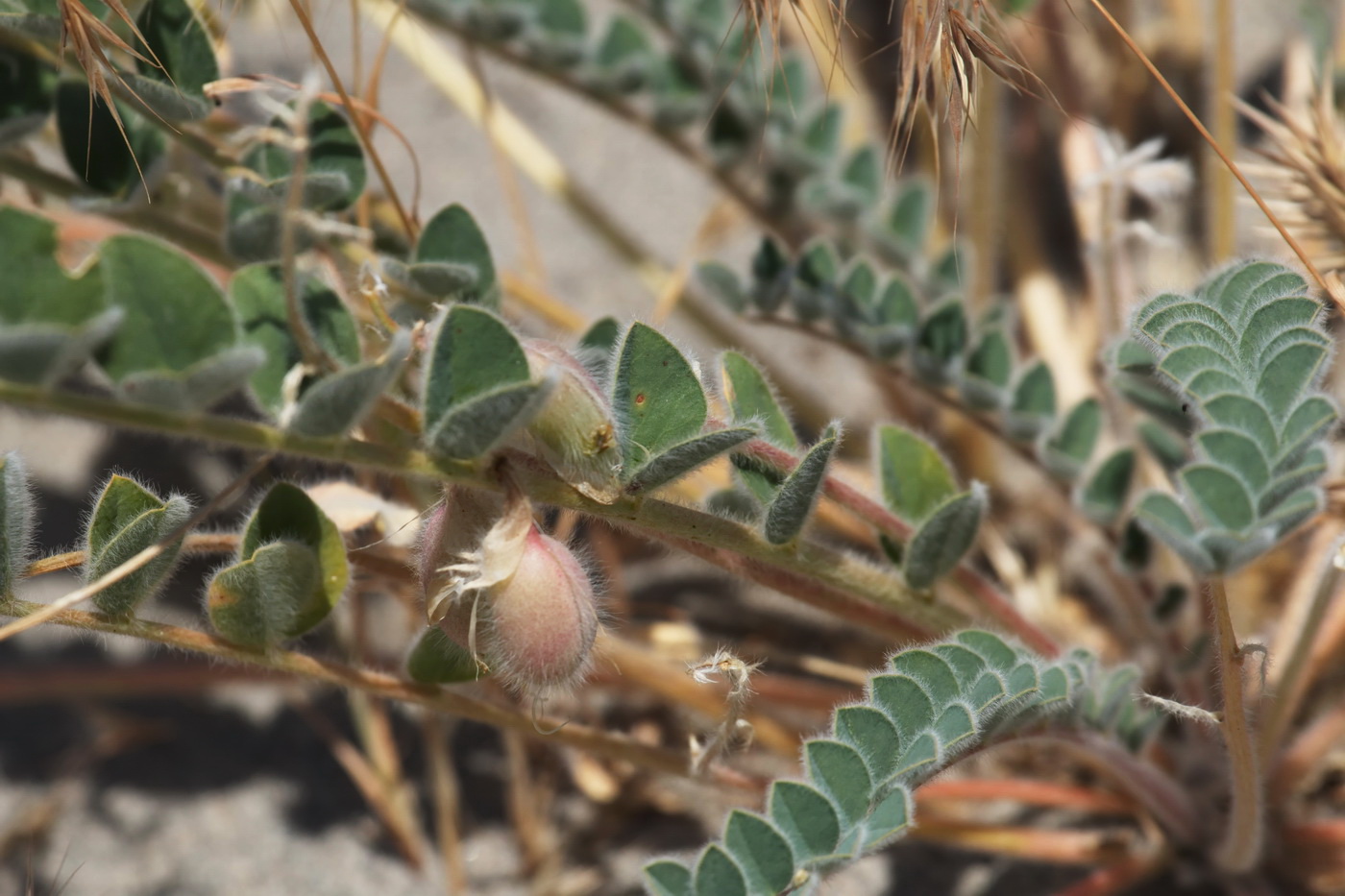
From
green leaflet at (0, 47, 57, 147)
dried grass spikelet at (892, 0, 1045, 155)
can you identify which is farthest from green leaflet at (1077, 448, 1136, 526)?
green leaflet at (0, 47, 57, 147)

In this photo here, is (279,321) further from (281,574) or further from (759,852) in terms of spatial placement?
(759,852)

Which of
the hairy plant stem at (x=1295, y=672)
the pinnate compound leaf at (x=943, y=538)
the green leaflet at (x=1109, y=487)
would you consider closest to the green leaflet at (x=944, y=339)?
the green leaflet at (x=1109, y=487)

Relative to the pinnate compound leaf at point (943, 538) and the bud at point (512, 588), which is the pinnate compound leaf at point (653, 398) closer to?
the bud at point (512, 588)

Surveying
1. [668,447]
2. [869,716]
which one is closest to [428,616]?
[668,447]

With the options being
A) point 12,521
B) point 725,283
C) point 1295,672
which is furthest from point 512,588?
point 1295,672

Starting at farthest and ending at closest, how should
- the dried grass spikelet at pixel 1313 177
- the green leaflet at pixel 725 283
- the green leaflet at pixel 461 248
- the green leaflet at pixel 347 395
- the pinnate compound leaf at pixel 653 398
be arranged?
1. the green leaflet at pixel 725 283
2. the dried grass spikelet at pixel 1313 177
3. the green leaflet at pixel 461 248
4. the pinnate compound leaf at pixel 653 398
5. the green leaflet at pixel 347 395

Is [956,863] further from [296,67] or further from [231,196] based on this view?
[296,67]
